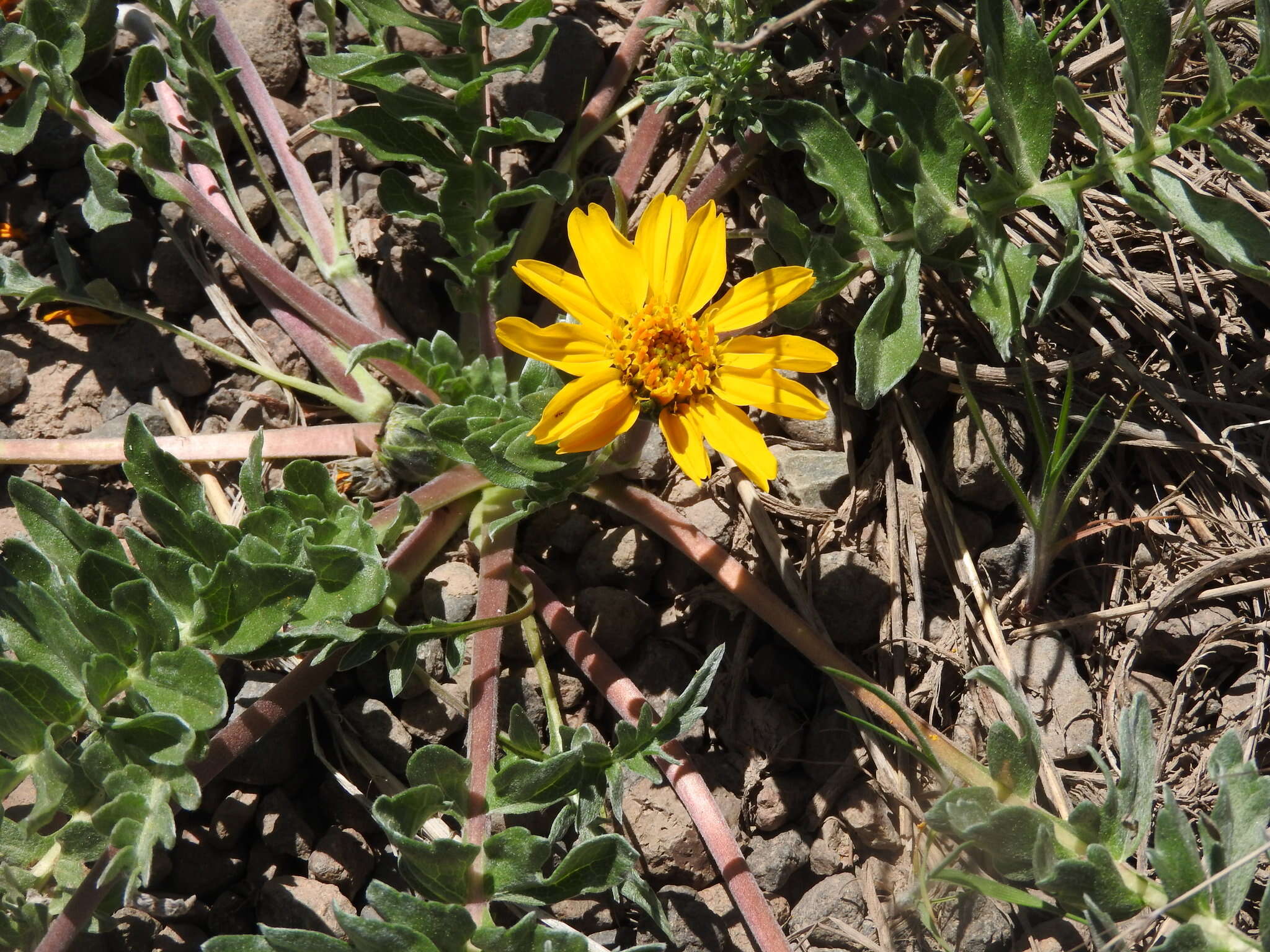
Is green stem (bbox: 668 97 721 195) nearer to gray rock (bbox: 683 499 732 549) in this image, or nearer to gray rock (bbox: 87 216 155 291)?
gray rock (bbox: 683 499 732 549)

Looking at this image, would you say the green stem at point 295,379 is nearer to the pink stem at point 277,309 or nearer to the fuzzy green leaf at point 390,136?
the pink stem at point 277,309

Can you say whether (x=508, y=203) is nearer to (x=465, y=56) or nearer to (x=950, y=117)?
(x=465, y=56)

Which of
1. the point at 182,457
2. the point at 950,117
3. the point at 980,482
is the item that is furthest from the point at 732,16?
the point at 182,457

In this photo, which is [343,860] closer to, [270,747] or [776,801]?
[270,747]

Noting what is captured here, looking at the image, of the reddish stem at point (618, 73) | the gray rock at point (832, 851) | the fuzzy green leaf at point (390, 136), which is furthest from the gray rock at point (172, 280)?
the gray rock at point (832, 851)

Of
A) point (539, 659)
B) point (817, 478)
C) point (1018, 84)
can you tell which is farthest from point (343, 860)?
point (1018, 84)
